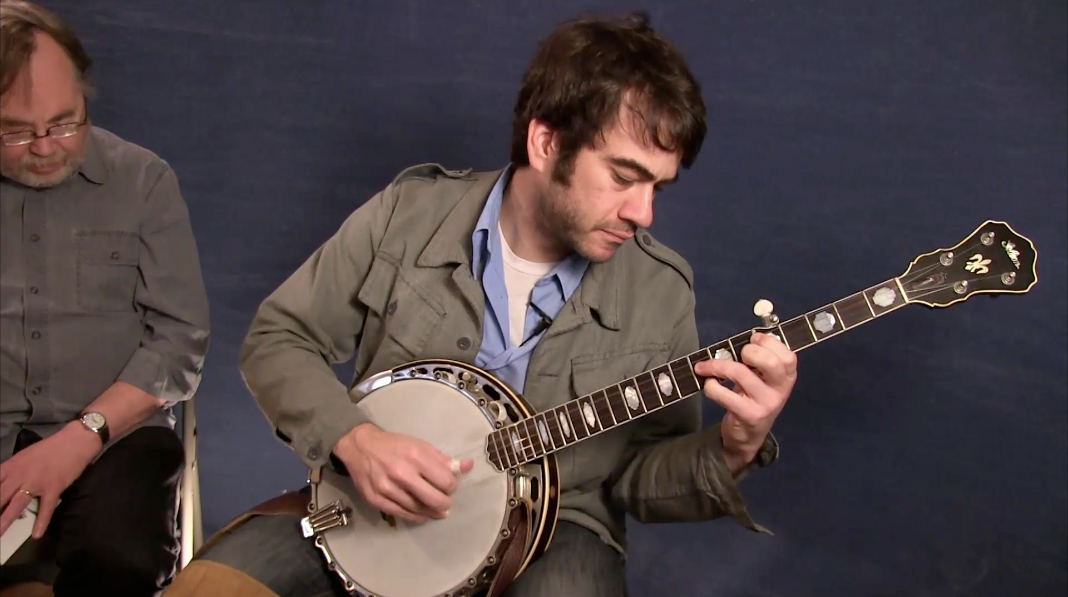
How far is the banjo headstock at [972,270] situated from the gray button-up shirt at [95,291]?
1110mm

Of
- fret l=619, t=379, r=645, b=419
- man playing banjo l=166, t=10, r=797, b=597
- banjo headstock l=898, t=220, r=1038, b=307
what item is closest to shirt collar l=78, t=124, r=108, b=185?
man playing banjo l=166, t=10, r=797, b=597

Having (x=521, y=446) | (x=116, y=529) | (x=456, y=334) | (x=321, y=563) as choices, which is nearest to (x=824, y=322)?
(x=521, y=446)

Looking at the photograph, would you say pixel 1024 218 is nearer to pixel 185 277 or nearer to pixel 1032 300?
pixel 1032 300

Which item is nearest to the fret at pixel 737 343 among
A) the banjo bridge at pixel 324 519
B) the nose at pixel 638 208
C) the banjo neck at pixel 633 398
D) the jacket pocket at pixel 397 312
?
the banjo neck at pixel 633 398

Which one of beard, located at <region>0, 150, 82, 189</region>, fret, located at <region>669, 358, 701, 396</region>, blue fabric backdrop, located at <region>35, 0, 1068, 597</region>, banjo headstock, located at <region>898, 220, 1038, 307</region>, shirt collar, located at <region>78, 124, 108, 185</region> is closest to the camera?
banjo headstock, located at <region>898, 220, 1038, 307</region>

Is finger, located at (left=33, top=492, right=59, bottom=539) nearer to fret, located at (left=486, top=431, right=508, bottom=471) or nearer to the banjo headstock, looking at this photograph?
fret, located at (left=486, top=431, right=508, bottom=471)

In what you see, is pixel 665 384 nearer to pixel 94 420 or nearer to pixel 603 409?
pixel 603 409

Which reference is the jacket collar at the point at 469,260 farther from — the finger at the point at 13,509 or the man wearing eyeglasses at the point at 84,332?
the finger at the point at 13,509

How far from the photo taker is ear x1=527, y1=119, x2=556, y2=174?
146 centimetres

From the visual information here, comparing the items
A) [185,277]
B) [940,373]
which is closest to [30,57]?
[185,277]

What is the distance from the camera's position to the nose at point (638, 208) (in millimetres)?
1371

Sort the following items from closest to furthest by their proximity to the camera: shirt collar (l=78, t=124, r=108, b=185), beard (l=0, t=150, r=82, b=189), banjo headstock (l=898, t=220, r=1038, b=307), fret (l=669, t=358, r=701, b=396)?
banjo headstock (l=898, t=220, r=1038, b=307)
fret (l=669, t=358, r=701, b=396)
beard (l=0, t=150, r=82, b=189)
shirt collar (l=78, t=124, r=108, b=185)

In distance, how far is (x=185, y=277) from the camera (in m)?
1.57

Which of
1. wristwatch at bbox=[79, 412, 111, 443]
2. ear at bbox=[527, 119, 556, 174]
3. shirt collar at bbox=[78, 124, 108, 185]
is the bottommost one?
wristwatch at bbox=[79, 412, 111, 443]
